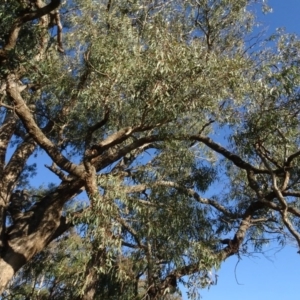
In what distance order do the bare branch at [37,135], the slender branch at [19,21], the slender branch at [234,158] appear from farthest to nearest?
the slender branch at [234,158] < the slender branch at [19,21] < the bare branch at [37,135]

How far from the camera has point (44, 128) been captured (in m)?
6.66

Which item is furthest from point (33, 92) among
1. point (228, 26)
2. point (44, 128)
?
point (228, 26)

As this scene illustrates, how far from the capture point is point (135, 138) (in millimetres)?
5875

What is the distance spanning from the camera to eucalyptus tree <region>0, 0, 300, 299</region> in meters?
4.88

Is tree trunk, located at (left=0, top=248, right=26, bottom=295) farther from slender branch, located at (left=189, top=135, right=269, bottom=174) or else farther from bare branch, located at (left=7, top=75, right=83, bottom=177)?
slender branch, located at (left=189, top=135, right=269, bottom=174)

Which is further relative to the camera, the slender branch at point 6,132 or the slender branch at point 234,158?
the slender branch at point 6,132

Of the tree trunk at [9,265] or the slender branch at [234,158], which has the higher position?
the slender branch at [234,158]

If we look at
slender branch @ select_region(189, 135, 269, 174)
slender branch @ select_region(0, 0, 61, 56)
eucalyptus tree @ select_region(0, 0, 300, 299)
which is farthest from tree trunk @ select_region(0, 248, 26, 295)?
slender branch @ select_region(189, 135, 269, 174)

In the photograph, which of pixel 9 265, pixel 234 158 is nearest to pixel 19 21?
pixel 9 265

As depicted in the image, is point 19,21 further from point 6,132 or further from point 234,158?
point 234,158

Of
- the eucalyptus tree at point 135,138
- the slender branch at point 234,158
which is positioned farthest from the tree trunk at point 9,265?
the slender branch at point 234,158

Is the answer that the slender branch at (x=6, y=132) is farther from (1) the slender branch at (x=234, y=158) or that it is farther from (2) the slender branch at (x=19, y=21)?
(1) the slender branch at (x=234, y=158)

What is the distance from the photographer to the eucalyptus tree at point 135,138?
488 cm

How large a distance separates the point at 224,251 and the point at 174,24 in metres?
2.98
